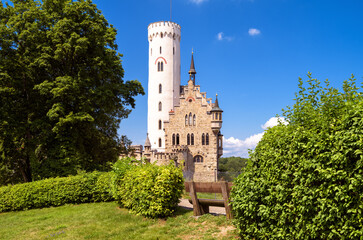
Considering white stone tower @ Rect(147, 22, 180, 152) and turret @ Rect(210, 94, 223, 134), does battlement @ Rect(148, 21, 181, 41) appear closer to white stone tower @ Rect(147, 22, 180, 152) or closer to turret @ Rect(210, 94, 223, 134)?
white stone tower @ Rect(147, 22, 180, 152)

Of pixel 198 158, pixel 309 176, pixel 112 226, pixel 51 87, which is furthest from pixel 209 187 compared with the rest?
pixel 198 158

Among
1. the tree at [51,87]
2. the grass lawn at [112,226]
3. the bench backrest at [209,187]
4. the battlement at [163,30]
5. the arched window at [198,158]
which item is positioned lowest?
the grass lawn at [112,226]

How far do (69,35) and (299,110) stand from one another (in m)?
18.3

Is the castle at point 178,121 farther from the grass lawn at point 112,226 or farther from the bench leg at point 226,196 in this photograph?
the bench leg at point 226,196

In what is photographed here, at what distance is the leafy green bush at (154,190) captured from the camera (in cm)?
1031

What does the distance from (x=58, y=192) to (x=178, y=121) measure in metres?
34.5

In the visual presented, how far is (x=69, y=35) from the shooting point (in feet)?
67.7

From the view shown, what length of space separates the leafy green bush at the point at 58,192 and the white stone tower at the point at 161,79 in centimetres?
4021

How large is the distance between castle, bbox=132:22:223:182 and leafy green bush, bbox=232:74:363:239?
117 feet

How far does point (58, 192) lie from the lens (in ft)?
51.9

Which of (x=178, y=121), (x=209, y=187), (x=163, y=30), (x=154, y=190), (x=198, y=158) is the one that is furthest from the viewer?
(x=163, y=30)

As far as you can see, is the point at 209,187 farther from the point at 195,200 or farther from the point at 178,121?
the point at 178,121

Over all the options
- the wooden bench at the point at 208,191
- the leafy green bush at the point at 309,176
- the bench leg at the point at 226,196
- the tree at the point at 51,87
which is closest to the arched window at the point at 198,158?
the tree at the point at 51,87

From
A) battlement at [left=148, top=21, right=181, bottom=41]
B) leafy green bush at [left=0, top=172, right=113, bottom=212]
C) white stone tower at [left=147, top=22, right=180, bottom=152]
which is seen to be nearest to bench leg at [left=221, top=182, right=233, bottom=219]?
leafy green bush at [left=0, top=172, right=113, bottom=212]
